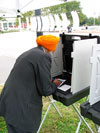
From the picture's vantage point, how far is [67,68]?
2.21 metres

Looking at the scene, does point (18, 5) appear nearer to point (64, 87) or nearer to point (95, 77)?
point (64, 87)

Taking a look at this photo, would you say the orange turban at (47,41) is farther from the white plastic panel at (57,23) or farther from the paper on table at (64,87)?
the white plastic panel at (57,23)

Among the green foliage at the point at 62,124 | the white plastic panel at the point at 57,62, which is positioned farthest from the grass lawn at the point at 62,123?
the white plastic panel at the point at 57,62

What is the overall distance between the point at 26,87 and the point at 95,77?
623mm

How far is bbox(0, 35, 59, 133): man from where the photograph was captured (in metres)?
1.30

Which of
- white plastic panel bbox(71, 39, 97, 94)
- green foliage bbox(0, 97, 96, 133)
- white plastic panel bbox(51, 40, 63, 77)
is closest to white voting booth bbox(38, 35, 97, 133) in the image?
white plastic panel bbox(71, 39, 97, 94)

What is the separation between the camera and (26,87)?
1338 millimetres

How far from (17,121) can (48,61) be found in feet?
2.08

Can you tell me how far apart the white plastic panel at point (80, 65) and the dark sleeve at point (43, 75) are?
0.24 metres

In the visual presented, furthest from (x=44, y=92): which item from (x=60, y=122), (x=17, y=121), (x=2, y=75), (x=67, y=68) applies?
(x=2, y=75)

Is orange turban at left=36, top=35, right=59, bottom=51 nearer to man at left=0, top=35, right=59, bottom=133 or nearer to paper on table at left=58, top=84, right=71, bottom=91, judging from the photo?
man at left=0, top=35, right=59, bottom=133

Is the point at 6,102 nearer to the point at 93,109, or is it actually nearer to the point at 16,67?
the point at 16,67

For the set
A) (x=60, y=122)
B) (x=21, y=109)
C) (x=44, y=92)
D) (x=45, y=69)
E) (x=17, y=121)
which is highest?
(x=45, y=69)

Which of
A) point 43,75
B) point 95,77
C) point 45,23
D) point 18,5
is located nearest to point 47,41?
point 43,75
